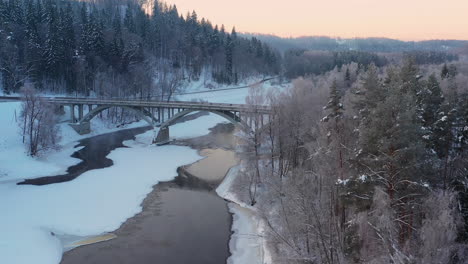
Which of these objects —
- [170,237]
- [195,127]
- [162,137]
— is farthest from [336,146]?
[195,127]

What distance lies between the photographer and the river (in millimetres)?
18614

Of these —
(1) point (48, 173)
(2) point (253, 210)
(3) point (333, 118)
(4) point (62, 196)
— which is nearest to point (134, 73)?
(1) point (48, 173)

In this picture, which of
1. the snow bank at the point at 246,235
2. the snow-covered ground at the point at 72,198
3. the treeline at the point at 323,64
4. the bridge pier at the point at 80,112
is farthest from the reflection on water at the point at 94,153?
the treeline at the point at 323,64

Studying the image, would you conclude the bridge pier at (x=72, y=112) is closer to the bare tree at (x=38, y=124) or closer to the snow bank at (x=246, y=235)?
the bare tree at (x=38, y=124)

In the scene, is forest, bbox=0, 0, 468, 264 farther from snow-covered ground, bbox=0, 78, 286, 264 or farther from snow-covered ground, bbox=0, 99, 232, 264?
snow-covered ground, bbox=0, 99, 232, 264

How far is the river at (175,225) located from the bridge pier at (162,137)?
31.5 ft

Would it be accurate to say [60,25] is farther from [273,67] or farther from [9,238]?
[273,67]

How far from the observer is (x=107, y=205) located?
25516 mm

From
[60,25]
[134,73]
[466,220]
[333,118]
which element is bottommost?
[466,220]

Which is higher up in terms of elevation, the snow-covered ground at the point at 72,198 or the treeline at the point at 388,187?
the treeline at the point at 388,187

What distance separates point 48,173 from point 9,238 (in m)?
14.4

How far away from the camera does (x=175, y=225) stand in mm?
22328

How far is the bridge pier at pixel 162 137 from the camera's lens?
4687 centimetres

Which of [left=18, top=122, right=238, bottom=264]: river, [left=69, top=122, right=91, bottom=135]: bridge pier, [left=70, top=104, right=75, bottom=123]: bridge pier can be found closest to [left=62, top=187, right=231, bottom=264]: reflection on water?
[left=18, top=122, right=238, bottom=264]: river
